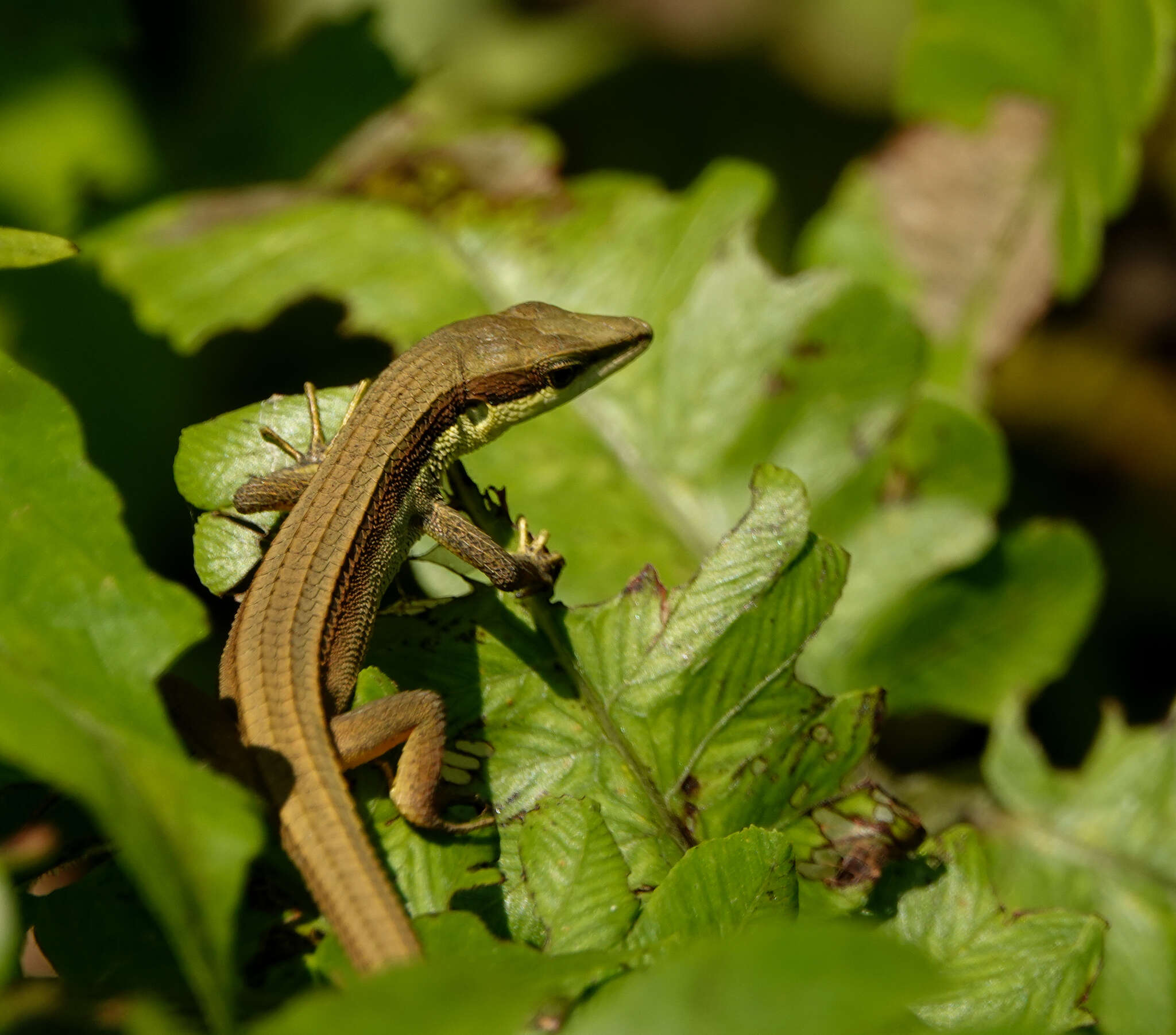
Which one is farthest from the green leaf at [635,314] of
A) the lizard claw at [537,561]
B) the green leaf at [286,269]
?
the lizard claw at [537,561]

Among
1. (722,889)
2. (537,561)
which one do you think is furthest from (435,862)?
(537,561)

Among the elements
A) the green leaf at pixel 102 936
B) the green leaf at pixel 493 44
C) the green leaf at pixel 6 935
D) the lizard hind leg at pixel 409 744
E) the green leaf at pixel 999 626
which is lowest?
the green leaf at pixel 999 626

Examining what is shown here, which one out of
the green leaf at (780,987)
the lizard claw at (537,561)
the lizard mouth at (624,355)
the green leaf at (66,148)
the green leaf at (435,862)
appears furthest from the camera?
the green leaf at (66,148)

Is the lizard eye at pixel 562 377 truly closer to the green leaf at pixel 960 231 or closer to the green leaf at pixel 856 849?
the green leaf at pixel 856 849

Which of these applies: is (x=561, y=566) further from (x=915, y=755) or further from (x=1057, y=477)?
(x=1057, y=477)

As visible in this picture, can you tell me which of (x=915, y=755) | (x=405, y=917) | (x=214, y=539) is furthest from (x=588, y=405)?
(x=405, y=917)

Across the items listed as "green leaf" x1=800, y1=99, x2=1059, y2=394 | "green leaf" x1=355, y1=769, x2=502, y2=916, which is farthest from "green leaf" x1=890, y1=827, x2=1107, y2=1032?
"green leaf" x1=800, y1=99, x2=1059, y2=394

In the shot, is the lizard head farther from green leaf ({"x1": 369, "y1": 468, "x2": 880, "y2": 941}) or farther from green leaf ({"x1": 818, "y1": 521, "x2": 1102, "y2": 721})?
green leaf ({"x1": 818, "y1": 521, "x2": 1102, "y2": 721})
